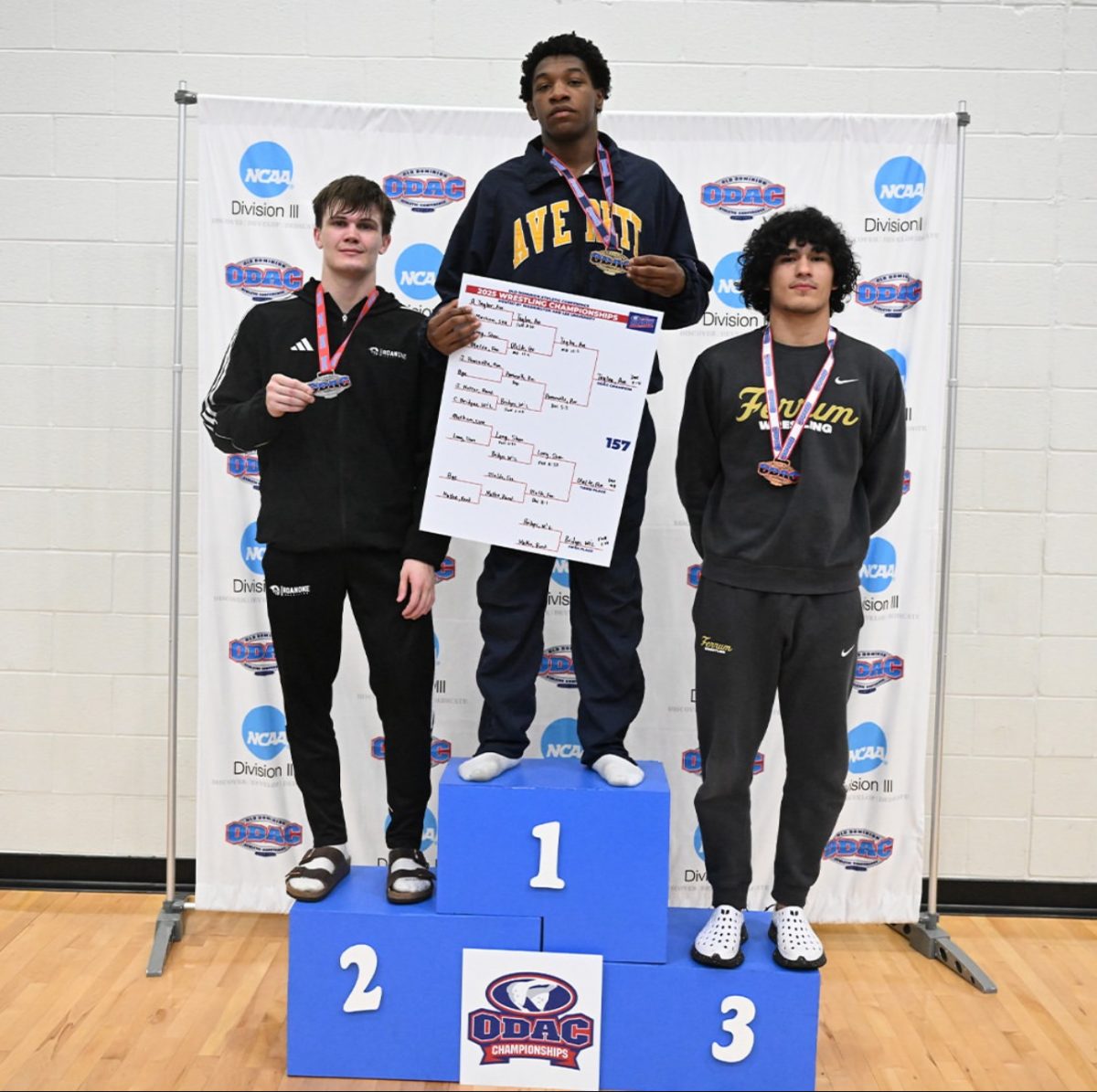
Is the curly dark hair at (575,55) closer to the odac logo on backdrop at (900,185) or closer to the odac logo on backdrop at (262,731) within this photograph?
the odac logo on backdrop at (900,185)

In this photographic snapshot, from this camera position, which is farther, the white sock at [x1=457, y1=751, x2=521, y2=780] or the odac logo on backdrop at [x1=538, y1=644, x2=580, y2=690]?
the odac logo on backdrop at [x1=538, y1=644, x2=580, y2=690]

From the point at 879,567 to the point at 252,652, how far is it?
70.9 inches

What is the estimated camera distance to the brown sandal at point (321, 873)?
8.13 feet

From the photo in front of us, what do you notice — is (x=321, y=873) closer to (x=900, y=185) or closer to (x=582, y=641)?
(x=582, y=641)

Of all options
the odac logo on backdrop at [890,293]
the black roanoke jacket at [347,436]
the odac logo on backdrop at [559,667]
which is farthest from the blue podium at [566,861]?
the odac logo on backdrop at [890,293]

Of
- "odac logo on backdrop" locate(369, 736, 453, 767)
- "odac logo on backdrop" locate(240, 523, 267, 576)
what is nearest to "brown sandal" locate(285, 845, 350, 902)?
"odac logo on backdrop" locate(369, 736, 453, 767)

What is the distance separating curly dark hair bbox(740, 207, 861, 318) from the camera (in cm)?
245

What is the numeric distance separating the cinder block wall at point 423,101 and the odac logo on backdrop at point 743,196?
401 millimetres

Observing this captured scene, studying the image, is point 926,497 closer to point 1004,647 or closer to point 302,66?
point 1004,647

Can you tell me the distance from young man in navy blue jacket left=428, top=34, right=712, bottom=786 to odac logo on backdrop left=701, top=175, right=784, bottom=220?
555mm

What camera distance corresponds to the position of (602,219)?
2494 mm

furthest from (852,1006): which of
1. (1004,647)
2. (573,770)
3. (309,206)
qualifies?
(309,206)

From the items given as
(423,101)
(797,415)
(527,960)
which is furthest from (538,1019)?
(423,101)

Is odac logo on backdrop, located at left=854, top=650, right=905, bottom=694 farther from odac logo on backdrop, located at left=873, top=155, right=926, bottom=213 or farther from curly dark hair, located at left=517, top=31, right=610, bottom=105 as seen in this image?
curly dark hair, located at left=517, top=31, right=610, bottom=105
